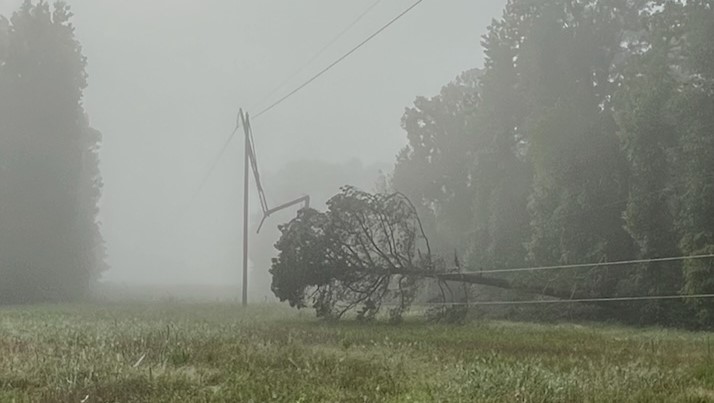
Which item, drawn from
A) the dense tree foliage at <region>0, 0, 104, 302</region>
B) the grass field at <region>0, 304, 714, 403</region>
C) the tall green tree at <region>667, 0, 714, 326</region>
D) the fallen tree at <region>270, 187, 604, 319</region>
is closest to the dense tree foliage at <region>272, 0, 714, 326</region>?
the tall green tree at <region>667, 0, 714, 326</region>

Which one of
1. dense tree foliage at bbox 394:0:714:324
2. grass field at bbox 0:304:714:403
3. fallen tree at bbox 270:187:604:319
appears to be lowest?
grass field at bbox 0:304:714:403

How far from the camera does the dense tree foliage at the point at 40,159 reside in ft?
106

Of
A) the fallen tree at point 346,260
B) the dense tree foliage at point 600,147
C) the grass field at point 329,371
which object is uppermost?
the dense tree foliage at point 600,147

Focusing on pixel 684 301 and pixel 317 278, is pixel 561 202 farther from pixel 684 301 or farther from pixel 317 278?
pixel 317 278

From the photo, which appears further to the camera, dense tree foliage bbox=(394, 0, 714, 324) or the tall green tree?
dense tree foliage bbox=(394, 0, 714, 324)

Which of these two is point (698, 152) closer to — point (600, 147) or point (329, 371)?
point (600, 147)

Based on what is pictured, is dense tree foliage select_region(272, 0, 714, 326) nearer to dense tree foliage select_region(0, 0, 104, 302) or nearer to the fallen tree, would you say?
the fallen tree

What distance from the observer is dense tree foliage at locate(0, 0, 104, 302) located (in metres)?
32.4

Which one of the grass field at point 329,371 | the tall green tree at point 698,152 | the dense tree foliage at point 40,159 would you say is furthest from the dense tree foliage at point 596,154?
the dense tree foliage at point 40,159

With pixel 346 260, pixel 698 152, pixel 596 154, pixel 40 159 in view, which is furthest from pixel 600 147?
pixel 40 159

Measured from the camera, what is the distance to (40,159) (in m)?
33.7

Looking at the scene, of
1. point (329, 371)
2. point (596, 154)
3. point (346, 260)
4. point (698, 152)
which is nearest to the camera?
point (329, 371)

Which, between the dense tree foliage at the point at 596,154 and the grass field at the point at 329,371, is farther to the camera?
the dense tree foliage at the point at 596,154

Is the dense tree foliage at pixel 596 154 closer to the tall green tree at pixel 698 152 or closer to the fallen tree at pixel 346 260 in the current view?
the tall green tree at pixel 698 152
